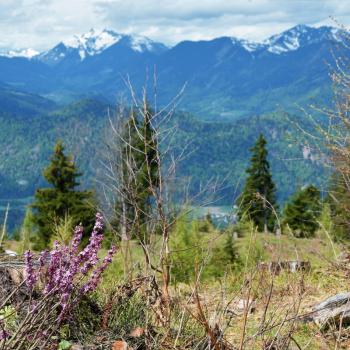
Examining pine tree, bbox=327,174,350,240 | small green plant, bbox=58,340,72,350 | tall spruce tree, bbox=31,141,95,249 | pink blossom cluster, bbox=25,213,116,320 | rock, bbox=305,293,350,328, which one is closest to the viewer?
pink blossom cluster, bbox=25,213,116,320

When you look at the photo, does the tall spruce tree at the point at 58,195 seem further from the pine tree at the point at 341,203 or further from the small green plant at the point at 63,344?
the small green plant at the point at 63,344

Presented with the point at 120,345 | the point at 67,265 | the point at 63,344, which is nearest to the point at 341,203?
the point at 120,345

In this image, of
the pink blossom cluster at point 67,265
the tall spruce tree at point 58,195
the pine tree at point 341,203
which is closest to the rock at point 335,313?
the pine tree at point 341,203

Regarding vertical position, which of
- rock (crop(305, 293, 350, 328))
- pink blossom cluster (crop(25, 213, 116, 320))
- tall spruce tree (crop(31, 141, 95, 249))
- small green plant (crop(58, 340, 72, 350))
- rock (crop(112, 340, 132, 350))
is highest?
pink blossom cluster (crop(25, 213, 116, 320))

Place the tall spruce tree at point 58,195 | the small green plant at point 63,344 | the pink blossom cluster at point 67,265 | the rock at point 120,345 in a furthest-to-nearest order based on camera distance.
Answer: the tall spruce tree at point 58,195
the rock at point 120,345
the small green plant at point 63,344
the pink blossom cluster at point 67,265

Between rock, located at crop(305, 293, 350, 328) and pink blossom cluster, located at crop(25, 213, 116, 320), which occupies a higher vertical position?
pink blossom cluster, located at crop(25, 213, 116, 320)

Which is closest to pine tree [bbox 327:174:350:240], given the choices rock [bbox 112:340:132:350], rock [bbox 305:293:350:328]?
rock [bbox 305:293:350:328]

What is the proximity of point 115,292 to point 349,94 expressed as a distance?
3.47 metres

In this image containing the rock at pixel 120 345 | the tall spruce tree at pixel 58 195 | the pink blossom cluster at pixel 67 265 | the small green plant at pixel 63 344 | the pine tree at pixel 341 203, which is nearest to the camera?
the pink blossom cluster at pixel 67 265

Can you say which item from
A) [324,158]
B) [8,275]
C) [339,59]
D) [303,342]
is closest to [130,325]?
[8,275]

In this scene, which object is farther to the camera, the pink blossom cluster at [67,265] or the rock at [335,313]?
the rock at [335,313]

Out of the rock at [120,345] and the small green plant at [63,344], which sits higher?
the small green plant at [63,344]

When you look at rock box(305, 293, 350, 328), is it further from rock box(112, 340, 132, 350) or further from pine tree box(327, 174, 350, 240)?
rock box(112, 340, 132, 350)

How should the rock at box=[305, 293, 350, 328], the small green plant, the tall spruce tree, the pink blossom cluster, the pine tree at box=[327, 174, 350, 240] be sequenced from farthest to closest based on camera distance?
the tall spruce tree, the pine tree at box=[327, 174, 350, 240], the rock at box=[305, 293, 350, 328], the small green plant, the pink blossom cluster
